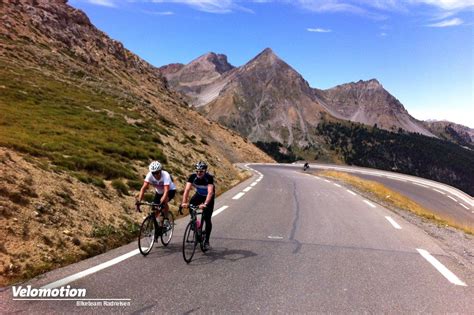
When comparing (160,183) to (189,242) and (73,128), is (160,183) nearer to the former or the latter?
(189,242)

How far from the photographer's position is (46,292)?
5605 millimetres

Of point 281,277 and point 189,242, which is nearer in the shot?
point 281,277

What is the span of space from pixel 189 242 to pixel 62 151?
957cm

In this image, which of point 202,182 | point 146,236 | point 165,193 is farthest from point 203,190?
point 146,236

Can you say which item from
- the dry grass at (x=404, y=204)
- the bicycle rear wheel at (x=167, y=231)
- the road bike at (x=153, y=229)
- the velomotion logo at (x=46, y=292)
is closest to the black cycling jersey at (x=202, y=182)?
the road bike at (x=153, y=229)

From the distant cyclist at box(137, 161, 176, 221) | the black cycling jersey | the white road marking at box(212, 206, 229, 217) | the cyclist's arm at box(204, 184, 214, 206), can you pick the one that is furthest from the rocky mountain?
the cyclist's arm at box(204, 184, 214, 206)

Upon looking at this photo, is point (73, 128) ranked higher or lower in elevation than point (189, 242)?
higher

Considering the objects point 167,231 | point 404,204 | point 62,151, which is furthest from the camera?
point 404,204

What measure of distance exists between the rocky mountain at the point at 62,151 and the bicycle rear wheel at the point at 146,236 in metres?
1.08

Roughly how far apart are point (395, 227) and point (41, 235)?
973 cm

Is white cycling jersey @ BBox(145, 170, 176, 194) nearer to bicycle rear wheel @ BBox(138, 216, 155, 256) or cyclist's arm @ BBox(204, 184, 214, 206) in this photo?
bicycle rear wheel @ BBox(138, 216, 155, 256)

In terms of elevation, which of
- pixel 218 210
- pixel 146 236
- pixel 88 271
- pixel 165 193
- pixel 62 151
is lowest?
pixel 218 210

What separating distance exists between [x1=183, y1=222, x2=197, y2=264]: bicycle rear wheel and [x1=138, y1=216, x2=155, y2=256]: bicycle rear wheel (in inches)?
33.1

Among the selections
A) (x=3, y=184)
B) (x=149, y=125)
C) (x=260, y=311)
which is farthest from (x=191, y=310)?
(x=149, y=125)
